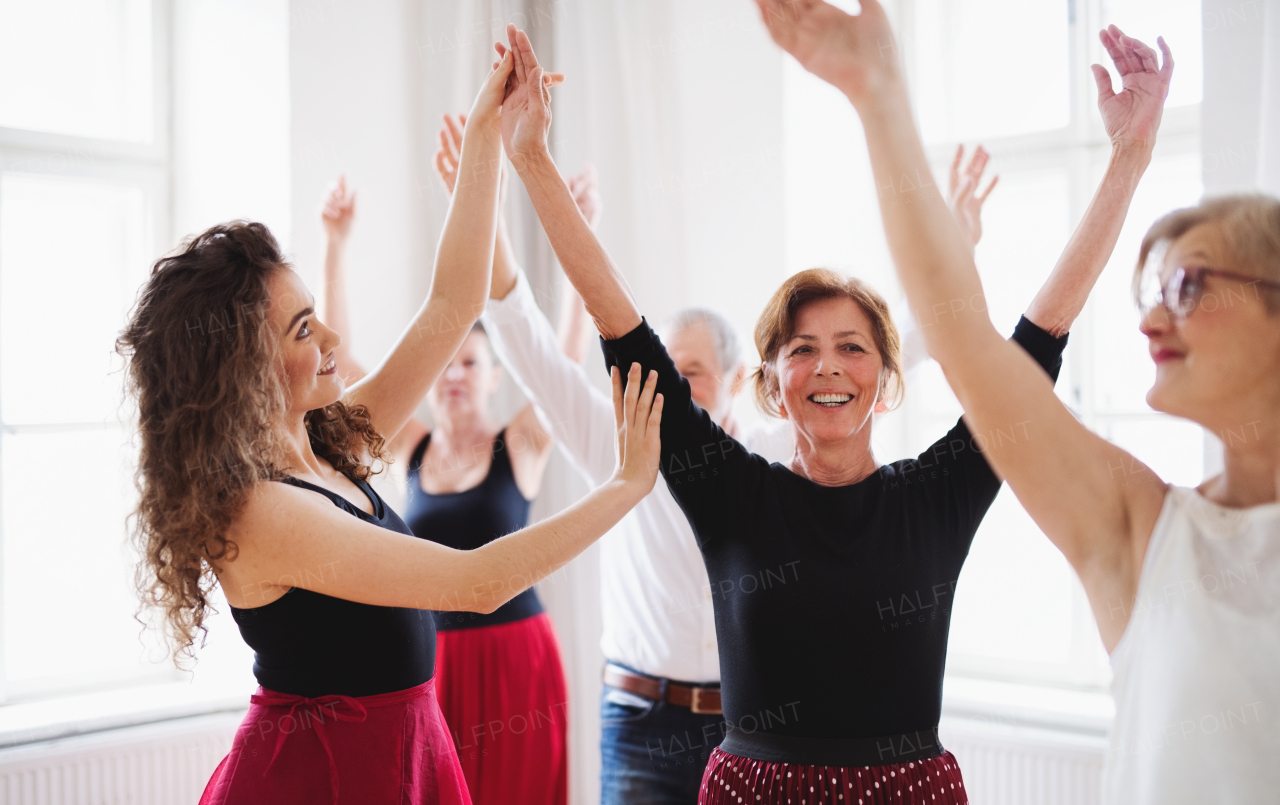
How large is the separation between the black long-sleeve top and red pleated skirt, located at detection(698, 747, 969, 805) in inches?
0.6

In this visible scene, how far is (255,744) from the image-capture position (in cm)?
126

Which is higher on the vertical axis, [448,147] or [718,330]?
[448,147]

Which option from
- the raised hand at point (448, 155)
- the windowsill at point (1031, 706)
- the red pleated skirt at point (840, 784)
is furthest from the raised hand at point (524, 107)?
the windowsill at point (1031, 706)

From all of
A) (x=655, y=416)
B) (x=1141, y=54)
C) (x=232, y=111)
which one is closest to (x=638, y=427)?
(x=655, y=416)

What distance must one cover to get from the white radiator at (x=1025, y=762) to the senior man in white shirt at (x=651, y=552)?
2.79 feet

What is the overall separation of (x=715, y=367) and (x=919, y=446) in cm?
122

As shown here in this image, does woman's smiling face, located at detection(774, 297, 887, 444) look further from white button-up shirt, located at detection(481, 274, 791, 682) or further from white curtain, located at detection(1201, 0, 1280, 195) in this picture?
white curtain, located at detection(1201, 0, 1280, 195)

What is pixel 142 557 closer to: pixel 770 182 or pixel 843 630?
pixel 843 630

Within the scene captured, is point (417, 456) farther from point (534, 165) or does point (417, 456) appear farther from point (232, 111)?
point (534, 165)

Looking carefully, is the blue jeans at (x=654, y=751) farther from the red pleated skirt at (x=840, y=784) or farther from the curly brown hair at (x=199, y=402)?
the curly brown hair at (x=199, y=402)

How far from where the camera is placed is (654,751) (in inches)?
76.0

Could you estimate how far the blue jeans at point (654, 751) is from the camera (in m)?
1.90

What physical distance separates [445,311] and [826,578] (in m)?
0.79

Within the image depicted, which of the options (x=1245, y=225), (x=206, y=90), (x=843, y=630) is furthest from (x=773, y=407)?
(x=206, y=90)
